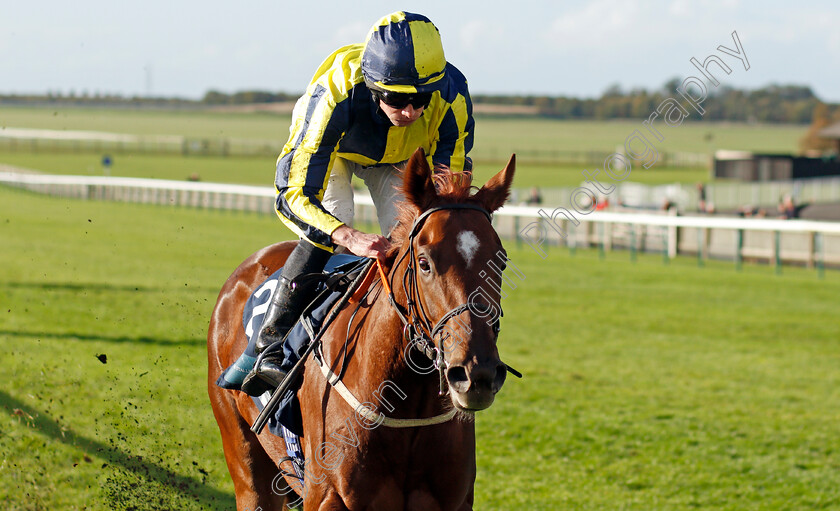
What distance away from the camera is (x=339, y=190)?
3662 millimetres

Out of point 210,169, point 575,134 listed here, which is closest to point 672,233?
point 210,169

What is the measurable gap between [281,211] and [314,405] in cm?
72

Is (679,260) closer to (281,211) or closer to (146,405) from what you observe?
(146,405)

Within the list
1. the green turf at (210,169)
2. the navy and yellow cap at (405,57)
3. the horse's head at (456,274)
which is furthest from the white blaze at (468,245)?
the green turf at (210,169)

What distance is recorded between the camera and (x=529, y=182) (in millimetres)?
58406

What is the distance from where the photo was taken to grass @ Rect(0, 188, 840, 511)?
18.4 feet

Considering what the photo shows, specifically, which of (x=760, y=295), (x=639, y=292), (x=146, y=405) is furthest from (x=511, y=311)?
(x=146, y=405)

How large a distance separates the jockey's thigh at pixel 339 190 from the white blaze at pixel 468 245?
1.23m

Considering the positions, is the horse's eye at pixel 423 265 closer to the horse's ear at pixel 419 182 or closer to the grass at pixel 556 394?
the horse's ear at pixel 419 182

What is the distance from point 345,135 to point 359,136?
0.05 meters

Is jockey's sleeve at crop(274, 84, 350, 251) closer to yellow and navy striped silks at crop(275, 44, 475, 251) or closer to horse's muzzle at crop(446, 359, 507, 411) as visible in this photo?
yellow and navy striped silks at crop(275, 44, 475, 251)

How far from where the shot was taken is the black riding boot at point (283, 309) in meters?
3.40

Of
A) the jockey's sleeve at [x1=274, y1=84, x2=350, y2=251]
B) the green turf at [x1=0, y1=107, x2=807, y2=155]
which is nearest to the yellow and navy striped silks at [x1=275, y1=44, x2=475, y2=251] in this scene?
the jockey's sleeve at [x1=274, y1=84, x2=350, y2=251]

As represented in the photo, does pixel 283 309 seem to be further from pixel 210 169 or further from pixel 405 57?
pixel 210 169
